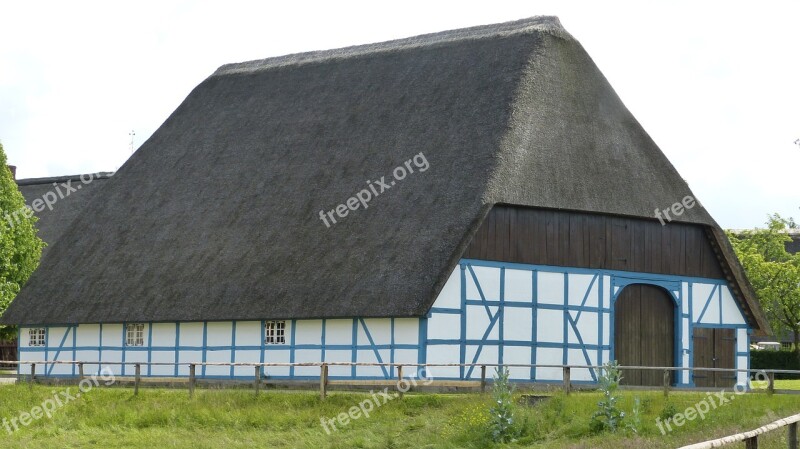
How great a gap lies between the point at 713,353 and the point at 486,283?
26.9 feet

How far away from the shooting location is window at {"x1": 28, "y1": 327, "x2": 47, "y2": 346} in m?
44.1

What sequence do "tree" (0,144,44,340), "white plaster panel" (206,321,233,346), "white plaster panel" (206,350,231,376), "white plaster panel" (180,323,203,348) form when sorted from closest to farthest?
"white plaster panel" (206,321,233,346)
"white plaster panel" (206,350,231,376)
"white plaster panel" (180,323,203,348)
"tree" (0,144,44,340)

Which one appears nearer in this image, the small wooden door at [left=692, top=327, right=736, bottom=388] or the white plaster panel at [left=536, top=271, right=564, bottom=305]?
the white plaster panel at [left=536, top=271, right=564, bottom=305]

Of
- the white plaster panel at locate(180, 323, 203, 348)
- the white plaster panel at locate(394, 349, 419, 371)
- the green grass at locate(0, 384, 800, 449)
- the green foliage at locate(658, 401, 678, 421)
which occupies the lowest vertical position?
the green grass at locate(0, 384, 800, 449)

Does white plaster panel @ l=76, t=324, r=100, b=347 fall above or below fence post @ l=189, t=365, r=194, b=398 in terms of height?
above

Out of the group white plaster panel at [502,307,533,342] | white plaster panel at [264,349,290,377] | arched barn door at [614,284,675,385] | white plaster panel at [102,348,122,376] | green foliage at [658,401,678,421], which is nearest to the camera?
green foliage at [658,401,678,421]

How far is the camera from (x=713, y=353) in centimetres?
3881

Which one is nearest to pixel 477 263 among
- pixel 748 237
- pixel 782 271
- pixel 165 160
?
pixel 165 160

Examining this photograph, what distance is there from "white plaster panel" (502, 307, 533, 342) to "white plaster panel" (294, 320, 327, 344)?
491 cm

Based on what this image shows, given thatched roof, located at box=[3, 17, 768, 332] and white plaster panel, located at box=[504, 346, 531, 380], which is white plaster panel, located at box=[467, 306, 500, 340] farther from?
thatched roof, located at box=[3, 17, 768, 332]

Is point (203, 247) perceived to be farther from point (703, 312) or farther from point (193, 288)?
point (703, 312)

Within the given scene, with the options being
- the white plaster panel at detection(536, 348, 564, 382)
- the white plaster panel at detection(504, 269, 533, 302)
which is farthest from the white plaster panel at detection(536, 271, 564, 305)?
the white plaster panel at detection(536, 348, 564, 382)

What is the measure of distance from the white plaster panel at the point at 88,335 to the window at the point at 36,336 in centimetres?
213

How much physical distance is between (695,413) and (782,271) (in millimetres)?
36531
